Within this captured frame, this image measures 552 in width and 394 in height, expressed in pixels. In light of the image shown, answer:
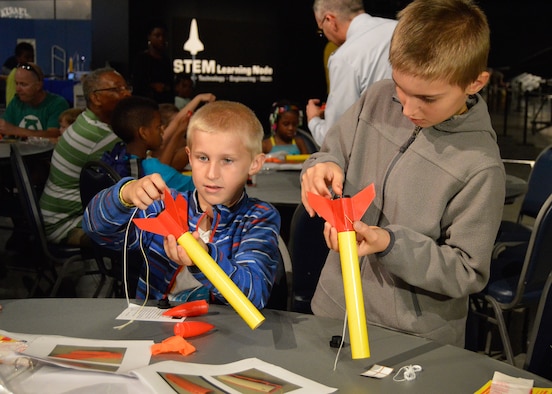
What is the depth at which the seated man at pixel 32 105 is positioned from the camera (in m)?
6.72

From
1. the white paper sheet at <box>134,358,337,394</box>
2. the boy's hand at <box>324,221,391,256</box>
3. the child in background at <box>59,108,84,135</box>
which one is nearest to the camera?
the white paper sheet at <box>134,358,337,394</box>

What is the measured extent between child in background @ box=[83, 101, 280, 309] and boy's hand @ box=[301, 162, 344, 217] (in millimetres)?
283

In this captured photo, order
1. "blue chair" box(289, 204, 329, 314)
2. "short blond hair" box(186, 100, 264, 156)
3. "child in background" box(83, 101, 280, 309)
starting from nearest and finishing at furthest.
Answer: "child in background" box(83, 101, 280, 309) → "short blond hair" box(186, 100, 264, 156) → "blue chair" box(289, 204, 329, 314)

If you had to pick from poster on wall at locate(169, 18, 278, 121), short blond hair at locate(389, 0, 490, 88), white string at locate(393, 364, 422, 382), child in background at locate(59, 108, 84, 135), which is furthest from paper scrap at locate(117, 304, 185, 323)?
poster on wall at locate(169, 18, 278, 121)

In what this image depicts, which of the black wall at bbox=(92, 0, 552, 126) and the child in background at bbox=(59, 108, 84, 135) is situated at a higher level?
the black wall at bbox=(92, 0, 552, 126)

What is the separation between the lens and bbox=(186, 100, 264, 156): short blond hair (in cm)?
219

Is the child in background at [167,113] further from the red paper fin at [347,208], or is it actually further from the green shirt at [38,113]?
the red paper fin at [347,208]

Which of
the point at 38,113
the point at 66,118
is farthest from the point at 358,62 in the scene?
the point at 38,113

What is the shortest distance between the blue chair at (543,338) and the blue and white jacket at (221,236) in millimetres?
654

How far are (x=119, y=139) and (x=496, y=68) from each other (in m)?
7.81

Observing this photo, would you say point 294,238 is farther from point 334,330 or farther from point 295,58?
point 295,58

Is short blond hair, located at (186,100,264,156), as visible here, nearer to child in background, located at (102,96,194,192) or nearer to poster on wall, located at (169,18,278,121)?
child in background, located at (102,96,194,192)

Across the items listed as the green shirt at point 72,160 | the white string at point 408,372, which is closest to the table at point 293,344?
the white string at point 408,372

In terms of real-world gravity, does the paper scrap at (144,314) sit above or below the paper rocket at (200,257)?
below
